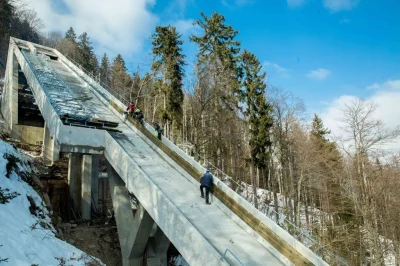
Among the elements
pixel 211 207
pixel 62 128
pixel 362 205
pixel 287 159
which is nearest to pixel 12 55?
pixel 62 128

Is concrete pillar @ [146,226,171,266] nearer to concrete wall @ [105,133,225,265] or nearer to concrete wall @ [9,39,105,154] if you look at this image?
concrete wall @ [105,133,225,265]

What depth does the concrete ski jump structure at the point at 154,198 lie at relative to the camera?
8.56 metres

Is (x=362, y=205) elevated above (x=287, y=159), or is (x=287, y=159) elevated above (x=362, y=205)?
(x=287, y=159)

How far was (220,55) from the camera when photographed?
2827 centimetres

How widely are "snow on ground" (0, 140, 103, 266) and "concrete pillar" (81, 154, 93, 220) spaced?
5.30 metres

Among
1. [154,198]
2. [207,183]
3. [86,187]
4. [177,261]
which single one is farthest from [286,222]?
[154,198]

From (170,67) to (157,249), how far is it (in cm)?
1953

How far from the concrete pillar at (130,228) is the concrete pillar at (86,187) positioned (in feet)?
13.2

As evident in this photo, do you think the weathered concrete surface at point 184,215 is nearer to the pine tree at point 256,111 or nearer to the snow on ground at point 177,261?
the snow on ground at point 177,261

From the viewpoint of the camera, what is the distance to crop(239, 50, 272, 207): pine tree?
25.5m

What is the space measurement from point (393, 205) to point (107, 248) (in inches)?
711

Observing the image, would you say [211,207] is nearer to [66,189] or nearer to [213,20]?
[66,189]

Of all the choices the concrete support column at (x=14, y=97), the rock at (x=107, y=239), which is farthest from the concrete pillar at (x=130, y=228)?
the concrete support column at (x=14, y=97)

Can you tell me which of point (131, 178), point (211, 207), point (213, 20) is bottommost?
point (211, 207)
